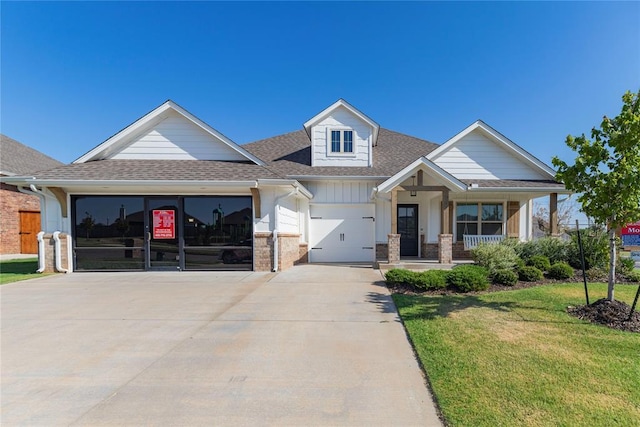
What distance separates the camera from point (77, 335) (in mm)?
4438

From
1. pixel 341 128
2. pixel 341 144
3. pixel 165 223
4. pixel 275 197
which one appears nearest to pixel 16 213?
pixel 165 223

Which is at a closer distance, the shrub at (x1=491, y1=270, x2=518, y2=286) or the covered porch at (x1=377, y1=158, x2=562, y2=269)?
the shrub at (x1=491, y1=270, x2=518, y2=286)

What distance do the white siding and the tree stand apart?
Answer: 22.5 feet

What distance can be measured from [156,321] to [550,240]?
447 inches

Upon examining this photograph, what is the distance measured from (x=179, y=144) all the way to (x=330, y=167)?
19.6 ft

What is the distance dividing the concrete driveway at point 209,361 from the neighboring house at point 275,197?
314 cm

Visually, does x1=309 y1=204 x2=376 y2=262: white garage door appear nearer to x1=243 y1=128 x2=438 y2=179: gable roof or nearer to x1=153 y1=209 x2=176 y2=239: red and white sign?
x1=243 y1=128 x2=438 y2=179: gable roof

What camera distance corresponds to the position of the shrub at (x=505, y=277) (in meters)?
7.10

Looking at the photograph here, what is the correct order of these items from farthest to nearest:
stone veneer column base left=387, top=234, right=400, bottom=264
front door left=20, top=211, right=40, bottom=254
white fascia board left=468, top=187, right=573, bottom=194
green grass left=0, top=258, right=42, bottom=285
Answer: front door left=20, top=211, right=40, bottom=254
white fascia board left=468, top=187, right=573, bottom=194
stone veneer column base left=387, top=234, right=400, bottom=264
green grass left=0, top=258, right=42, bottom=285

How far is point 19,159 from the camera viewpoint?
1734cm

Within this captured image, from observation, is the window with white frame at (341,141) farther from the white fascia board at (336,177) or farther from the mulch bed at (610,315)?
the mulch bed at (610,315)

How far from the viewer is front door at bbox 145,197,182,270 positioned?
31.6 feet

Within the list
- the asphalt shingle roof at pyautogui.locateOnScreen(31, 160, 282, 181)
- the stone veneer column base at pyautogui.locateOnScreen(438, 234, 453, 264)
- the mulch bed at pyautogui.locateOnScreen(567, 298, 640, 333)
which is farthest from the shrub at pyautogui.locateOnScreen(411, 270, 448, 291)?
the asphalt shingle roof at pyautogui.locateOnScreen(31, 160, 282, 181)

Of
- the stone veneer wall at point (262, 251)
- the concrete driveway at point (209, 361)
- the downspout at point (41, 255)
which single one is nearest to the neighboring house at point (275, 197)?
the stone veneer wall at point (262, 251)
